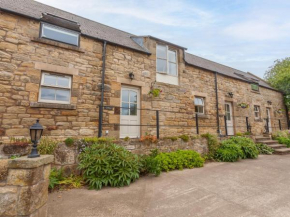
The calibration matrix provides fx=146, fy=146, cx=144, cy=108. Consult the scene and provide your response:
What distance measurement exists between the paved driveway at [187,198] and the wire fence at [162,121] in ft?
7.07

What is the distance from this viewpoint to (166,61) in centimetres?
786

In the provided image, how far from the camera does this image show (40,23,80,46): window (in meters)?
5.38

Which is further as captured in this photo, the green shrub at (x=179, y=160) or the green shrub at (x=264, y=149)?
the green shrub at (x=264, y=149)

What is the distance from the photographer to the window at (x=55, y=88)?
509 centimetres

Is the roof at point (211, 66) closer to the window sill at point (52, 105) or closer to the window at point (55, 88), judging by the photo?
the window at point (55, 88)

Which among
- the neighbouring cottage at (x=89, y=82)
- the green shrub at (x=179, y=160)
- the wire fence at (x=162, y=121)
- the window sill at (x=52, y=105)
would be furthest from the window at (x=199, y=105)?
the window sill at (x=52, y=105)

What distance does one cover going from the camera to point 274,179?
3949 mm

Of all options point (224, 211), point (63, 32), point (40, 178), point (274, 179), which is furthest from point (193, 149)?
point (63, 32)

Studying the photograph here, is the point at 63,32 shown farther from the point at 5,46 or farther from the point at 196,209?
the point at 196,209

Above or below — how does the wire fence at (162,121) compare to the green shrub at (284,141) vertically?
above

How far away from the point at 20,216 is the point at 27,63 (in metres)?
4.89

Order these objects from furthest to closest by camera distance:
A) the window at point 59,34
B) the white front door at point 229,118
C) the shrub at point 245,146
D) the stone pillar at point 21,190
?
the white front door at point 229,118 → the shrub at point 245,146 → the window at point 59,34 → the stone pillar at point 21,190

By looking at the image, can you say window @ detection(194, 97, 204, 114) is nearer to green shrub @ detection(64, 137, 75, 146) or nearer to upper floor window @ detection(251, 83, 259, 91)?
upper floor window @ detection(251, 83, 259, 91)

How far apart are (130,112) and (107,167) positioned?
3.18 m
